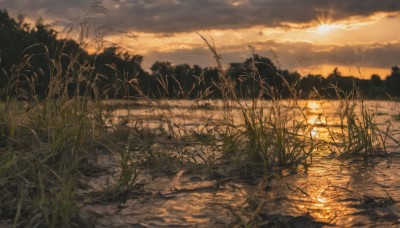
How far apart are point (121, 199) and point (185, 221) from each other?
52cm

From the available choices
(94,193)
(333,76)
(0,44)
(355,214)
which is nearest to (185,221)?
(94,193)

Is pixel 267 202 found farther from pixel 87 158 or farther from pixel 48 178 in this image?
pixel 87 158

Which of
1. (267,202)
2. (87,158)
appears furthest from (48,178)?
(267,202)

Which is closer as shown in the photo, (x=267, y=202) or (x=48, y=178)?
(x=267, y=202)

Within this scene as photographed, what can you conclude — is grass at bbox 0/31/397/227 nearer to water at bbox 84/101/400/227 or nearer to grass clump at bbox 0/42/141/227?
grass clump at bbox 0/42/141/227

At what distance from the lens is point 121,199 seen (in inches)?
99.3

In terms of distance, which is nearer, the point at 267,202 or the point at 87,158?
the point at 267,202

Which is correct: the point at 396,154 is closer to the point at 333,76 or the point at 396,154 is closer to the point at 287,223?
the point at 333,76

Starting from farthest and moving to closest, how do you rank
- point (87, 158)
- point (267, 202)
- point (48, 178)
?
point (87, 158), point (48, 178), point (267, 202)

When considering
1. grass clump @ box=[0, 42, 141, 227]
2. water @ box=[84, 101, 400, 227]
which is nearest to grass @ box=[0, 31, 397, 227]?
grass clump @ box=[0, 42, 141, 227]

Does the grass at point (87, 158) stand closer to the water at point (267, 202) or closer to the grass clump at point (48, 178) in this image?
the grass clump at point (48, 178)

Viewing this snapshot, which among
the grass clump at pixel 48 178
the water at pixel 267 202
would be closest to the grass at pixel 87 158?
the grass clump at pixel 48 178

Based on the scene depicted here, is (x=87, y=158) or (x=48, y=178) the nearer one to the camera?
(x=48, y=178)

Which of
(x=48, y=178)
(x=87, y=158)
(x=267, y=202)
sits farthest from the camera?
(x=87, y=158)
